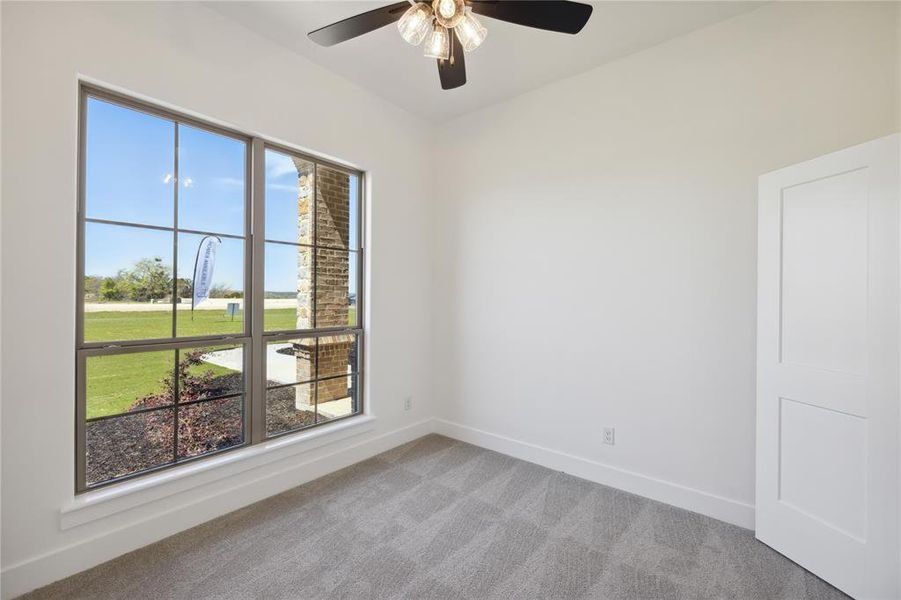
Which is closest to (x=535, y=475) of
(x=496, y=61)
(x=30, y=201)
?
(x=496, y=61)

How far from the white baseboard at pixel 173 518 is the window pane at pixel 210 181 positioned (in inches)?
62.9

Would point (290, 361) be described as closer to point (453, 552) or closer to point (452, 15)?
point (453, 552)

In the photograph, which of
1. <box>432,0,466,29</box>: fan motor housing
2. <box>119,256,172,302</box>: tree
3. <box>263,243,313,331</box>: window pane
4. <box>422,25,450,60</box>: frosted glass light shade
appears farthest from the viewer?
<box>263,243,313,331</box>: window pane

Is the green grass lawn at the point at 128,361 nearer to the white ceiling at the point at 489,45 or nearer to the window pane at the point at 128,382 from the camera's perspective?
the window pane at the point at 128,382

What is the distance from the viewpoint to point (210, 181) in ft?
7.97

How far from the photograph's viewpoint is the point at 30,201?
174cm

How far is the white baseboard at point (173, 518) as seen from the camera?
68.3 inches

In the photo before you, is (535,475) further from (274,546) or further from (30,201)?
(30,201)

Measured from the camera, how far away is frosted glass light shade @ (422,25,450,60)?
66.4 inches

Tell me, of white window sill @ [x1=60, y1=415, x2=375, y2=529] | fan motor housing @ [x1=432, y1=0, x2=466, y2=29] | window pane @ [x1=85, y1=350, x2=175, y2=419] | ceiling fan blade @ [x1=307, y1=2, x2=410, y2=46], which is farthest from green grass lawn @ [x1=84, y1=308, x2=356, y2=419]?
fan motor housing @ [x1=432, y1=0, x2=466, y2=29]

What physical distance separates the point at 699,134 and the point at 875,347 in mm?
1473

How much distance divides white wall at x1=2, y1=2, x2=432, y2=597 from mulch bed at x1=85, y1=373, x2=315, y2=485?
177 millimetres

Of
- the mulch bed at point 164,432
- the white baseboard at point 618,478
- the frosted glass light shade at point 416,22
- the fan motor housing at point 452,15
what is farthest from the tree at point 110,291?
the white baseboard at point 618,478

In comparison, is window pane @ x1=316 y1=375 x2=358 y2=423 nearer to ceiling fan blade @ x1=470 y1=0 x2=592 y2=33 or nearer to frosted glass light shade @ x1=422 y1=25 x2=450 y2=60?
frosted glass light shade @ x1=422 y1=25 x2=450 y2=60
